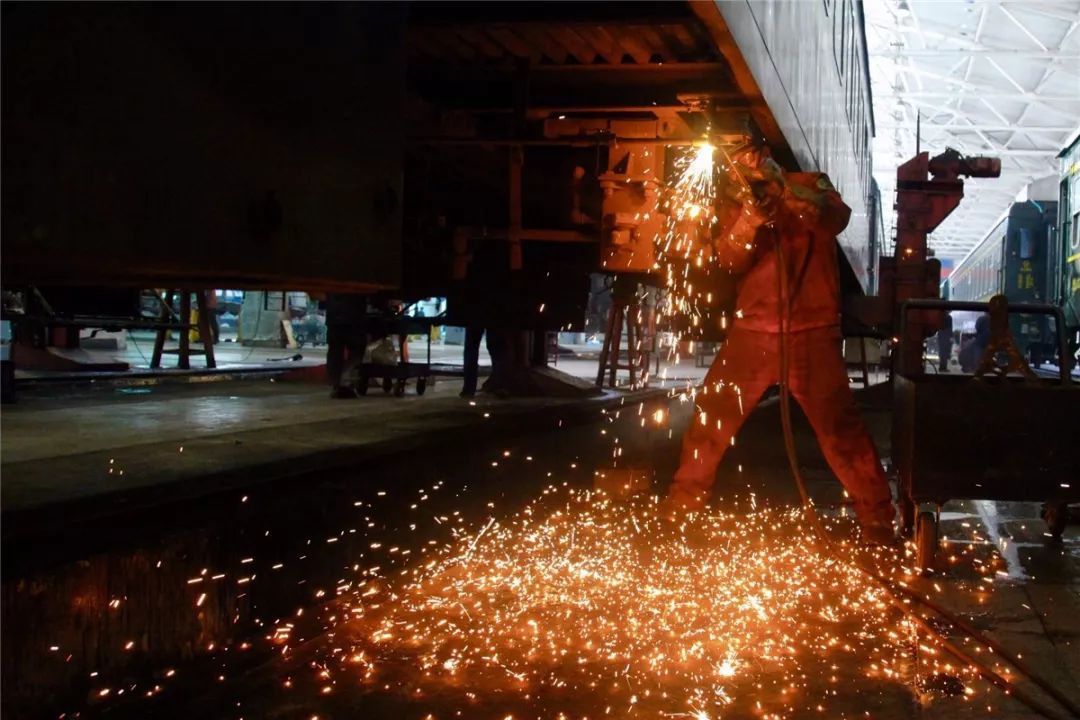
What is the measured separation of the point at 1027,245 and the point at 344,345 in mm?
15092

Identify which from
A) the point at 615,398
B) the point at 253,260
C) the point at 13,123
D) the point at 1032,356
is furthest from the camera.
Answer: the point at 1032,356

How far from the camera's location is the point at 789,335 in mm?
4680

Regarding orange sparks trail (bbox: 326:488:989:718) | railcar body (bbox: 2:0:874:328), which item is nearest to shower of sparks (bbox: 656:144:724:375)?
railcar body (bbox: 2:0:874:328)

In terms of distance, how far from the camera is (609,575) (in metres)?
4.16

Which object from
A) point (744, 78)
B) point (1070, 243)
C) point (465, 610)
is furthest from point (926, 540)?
point (1070, 243)

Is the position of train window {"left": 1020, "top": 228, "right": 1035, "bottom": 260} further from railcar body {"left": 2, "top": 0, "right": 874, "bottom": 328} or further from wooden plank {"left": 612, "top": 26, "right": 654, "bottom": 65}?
wooden plank {"left": 612, "top": 26, "right": 654, "bottom": 65}

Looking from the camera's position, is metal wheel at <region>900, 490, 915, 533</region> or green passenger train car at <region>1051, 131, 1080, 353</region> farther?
green passenger train car at <region>1051, 131, 1080, 353</region>

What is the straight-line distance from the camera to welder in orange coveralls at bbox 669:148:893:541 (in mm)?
4590

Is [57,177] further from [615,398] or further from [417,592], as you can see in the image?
[615,398]

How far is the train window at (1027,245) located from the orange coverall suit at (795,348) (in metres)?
15.2

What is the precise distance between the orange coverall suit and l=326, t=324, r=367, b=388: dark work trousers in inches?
118

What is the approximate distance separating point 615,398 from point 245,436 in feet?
13.2

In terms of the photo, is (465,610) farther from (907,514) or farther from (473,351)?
(473,351)

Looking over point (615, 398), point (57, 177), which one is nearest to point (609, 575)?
point (57, 177)
